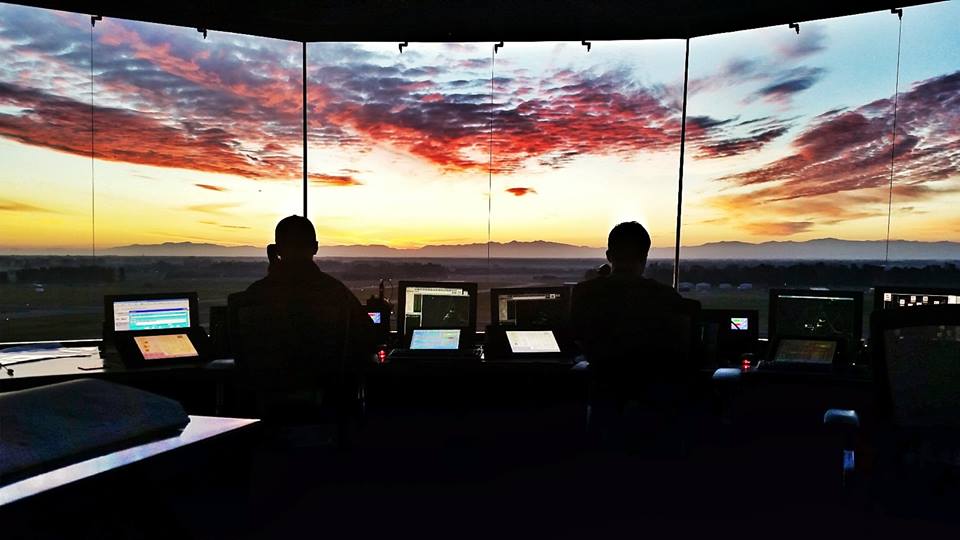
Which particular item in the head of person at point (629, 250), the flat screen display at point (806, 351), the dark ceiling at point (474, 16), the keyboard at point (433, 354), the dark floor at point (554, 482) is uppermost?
the dark ceiling at point (474, 16)

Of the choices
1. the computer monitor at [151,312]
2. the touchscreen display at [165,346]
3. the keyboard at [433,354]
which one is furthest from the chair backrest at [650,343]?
the computer monitor at [151,312]

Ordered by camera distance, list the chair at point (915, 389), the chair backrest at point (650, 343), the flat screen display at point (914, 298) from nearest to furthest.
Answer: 1. the chair at point (915, 389)
2. the chair backrest at point (650, 343)
3. the flat screen display at point (914, 298)

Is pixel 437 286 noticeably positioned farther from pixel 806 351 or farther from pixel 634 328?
pixel 806 351

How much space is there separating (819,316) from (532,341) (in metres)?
1.71

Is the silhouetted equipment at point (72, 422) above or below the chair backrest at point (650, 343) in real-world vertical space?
above

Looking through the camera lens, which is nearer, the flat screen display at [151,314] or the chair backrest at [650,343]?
the chair backrest at [650,343]

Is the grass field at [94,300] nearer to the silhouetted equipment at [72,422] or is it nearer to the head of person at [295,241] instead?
the head of person at [295,241]

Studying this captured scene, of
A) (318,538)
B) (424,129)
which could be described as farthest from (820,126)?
(318,538)

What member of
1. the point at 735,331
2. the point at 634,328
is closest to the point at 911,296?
the point at 735,331

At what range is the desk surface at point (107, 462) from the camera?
52 centimetres

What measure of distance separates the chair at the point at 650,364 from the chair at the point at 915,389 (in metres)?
0.74

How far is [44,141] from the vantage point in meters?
4.71

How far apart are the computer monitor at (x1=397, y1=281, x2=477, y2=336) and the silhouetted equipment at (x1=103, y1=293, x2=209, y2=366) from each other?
4.00ft

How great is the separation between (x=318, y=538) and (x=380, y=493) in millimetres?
649
